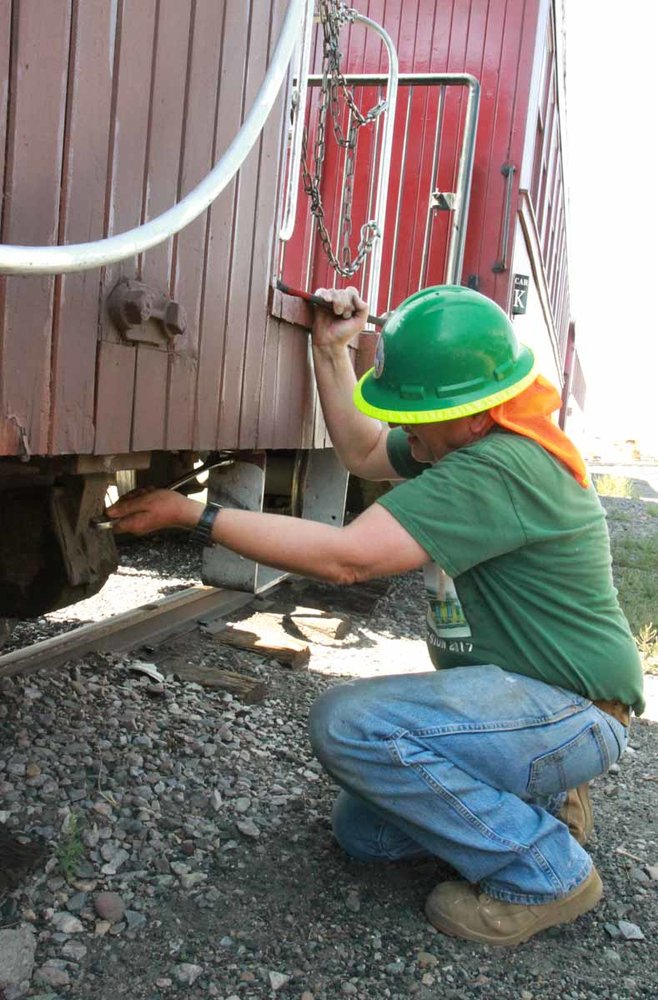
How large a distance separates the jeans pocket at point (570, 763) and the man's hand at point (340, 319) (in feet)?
5.02

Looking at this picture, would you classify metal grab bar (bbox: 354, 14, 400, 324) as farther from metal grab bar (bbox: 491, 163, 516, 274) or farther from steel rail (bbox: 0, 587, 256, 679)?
metal grab bar (bbox: 491, 163, 516, 274)

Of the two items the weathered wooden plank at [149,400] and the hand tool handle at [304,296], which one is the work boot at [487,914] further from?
the hand tool handle at [304,296]

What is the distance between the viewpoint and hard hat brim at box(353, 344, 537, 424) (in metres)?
2.18

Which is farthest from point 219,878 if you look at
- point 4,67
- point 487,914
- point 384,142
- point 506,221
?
point 506,221

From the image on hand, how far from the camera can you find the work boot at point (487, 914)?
2.18m

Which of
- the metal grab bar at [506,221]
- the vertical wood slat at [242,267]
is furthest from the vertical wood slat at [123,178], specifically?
the metal grab bar at [506,221]

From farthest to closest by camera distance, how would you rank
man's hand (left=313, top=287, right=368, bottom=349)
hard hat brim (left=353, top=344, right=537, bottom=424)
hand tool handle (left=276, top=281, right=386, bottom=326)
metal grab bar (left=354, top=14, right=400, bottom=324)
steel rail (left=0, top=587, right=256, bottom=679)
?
metal grab bar (left=354, top=14, right=400, bottom=324) → steel rail (left=0, top=587, right=256, bottom=679) → man's hand (left=313, top=287, right=368, bottom=349) → hand tool handle (left=276, top=281, right=386, bottom=326) → hard hat brim (left=353, top=344, right=537, bottom=424)

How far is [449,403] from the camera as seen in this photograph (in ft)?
7.23

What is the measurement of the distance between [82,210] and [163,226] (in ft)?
0.86

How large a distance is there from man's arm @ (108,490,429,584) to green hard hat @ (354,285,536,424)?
1.03 feet

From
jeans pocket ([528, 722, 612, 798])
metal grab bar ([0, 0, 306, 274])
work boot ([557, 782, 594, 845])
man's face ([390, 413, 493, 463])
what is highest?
metal grab bar ([0, 0, 306, 274])

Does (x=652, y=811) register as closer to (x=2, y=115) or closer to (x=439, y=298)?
(x=439, y=298)

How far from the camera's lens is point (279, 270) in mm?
3023

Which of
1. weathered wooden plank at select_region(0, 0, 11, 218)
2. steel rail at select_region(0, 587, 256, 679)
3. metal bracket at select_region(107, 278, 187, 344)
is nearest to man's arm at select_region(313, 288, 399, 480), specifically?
metal bracket at select_region(107, 278, 187, 344)
